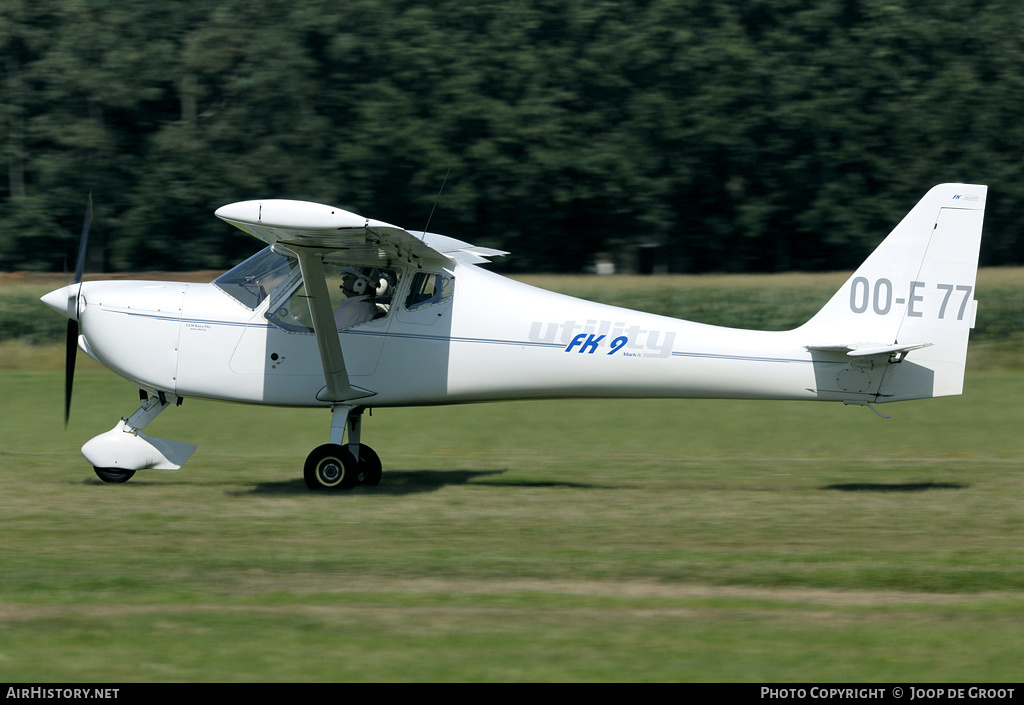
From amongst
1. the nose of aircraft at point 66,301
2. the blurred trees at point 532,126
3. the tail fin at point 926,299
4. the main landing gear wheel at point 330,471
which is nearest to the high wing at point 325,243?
the main landing gear wheel at point 330,471

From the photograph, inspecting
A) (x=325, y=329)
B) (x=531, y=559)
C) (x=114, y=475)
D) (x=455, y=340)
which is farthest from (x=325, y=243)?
(x=531, y=559)

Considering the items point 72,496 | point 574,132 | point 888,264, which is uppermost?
point 574,132

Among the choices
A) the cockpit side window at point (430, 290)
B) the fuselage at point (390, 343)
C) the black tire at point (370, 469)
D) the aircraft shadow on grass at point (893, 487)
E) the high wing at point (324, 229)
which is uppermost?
the high wing at point (324, 229)

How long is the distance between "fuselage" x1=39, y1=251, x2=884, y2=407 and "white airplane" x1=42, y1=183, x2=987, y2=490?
0.01 m

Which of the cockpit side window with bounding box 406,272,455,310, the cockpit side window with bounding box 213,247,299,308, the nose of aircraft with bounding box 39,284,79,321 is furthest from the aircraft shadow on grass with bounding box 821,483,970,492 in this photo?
the nose of aircraft with bounding box 39,284,79,321

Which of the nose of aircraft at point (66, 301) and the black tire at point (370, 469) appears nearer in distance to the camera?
the nose of aircraft at point (66, 301)

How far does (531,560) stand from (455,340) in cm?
332

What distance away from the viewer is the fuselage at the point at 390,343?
10719 millimetres

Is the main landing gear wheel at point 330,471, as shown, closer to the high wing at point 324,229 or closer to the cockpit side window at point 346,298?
the cockpit side window at point 346,298

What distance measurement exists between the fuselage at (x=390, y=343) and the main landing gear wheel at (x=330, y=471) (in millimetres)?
501
